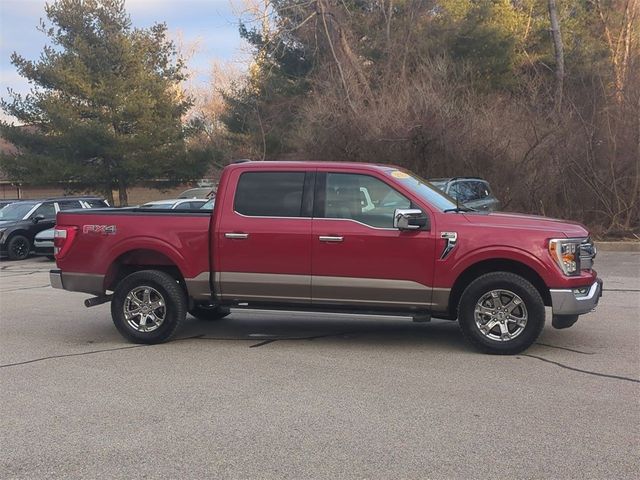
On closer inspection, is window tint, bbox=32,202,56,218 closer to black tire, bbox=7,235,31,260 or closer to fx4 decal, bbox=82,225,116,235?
black tire, bbox=7,235,31,260

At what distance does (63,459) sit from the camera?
429 centimetres

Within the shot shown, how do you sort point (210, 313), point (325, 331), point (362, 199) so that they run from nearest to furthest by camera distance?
point (362, 199), point (325, 331), point (210, 313)

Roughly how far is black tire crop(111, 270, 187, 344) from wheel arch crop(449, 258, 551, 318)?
299 centimetres

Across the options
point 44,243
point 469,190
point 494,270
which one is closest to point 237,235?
point 494,270

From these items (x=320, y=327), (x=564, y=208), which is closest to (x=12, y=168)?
(x=564, y=208)

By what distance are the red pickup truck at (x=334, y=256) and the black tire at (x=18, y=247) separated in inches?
472

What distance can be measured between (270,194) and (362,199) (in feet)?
3.35

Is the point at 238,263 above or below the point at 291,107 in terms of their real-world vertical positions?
below

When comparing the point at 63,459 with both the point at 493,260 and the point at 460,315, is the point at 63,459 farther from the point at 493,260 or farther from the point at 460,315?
the point at 493,260

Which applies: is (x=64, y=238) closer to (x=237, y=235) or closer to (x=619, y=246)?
(x=237, y=235)

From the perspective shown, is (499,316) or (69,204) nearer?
(499,316)

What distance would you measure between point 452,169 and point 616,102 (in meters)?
4.55

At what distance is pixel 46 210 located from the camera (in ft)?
64.1

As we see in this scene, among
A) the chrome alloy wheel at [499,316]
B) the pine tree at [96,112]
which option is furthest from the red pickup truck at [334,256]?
the pine tree at [96,112]
